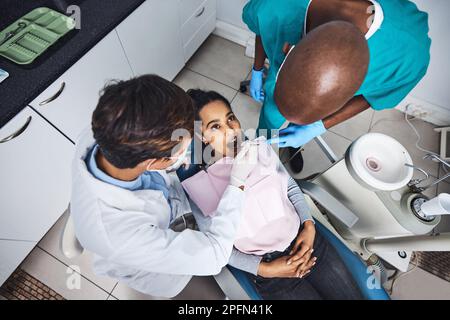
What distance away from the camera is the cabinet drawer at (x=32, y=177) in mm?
1116

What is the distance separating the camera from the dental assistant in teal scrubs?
2.83 ft

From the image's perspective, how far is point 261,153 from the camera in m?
1.20

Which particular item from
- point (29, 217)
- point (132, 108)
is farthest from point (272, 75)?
point (29, 217)

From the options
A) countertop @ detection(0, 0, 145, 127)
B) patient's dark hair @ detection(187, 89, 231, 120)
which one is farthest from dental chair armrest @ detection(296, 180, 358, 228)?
countertop @ detection(0, 0, 145, 127)

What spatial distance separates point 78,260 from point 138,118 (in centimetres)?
133

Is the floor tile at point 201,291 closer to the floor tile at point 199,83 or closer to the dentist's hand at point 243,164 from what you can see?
the dentist's hand at point 243,164

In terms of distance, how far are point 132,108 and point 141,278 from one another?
2.19ft

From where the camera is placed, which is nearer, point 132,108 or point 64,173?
point 132,108

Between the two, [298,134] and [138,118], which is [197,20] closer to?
[298,134]

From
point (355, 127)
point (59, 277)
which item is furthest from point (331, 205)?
point (59, 277)

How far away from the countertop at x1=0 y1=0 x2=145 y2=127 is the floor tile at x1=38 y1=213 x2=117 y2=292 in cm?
87

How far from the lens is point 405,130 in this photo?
2100mm

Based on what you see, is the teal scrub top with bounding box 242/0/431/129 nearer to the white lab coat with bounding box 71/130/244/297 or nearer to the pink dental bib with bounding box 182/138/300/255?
the pink dental bib with bounding box 182/138/300/255

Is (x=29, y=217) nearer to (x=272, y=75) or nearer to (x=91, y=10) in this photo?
(x=91, y=10)
